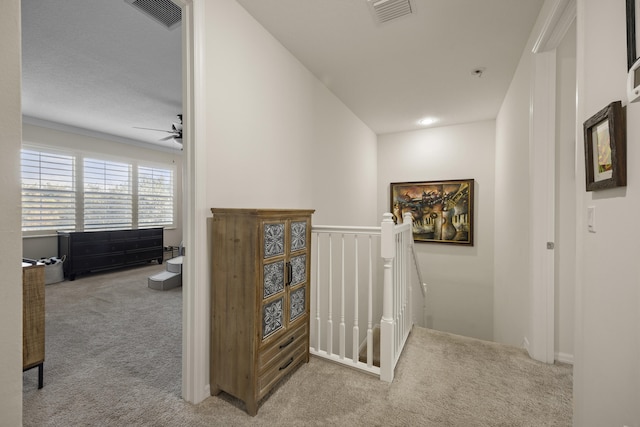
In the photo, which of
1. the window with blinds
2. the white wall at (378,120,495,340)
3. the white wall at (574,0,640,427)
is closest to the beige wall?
the white wall at (574,0,640,427)

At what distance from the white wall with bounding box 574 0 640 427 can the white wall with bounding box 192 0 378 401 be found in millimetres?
1912

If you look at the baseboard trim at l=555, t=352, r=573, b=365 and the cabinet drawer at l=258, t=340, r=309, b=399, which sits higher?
the cabinet drawer at l=258, t=340, r=309, b=399

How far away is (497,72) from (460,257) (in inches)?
112

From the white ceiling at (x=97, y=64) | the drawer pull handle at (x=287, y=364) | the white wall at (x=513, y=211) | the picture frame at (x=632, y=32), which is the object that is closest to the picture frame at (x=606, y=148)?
the picture frame at (x=632, y=32)

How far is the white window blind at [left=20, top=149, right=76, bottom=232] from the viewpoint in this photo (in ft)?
15.1

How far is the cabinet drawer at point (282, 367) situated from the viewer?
1594 millimetres

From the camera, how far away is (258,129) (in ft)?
6.97

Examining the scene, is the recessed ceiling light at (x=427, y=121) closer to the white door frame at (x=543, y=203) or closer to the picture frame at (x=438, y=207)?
the picture frame at (x=438, y=207)

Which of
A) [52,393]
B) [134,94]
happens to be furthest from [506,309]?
[134,94]

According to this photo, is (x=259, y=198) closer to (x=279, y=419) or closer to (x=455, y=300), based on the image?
(x=279, y=419)

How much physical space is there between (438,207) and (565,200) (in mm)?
2707

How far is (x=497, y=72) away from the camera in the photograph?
2.85 m

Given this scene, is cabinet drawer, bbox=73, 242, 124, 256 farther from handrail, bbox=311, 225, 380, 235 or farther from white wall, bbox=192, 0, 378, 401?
handrail, bbox=311, 225, 380, 235

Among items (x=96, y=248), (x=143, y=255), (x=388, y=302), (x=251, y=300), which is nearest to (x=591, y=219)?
(x=388, y=302)
